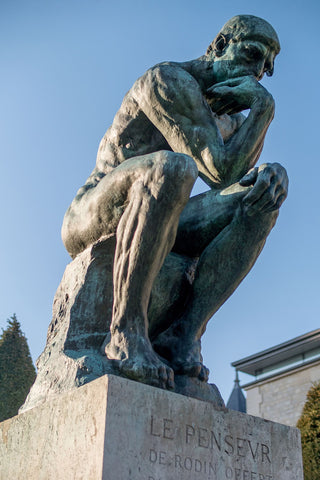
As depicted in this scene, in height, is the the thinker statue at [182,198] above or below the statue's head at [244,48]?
below

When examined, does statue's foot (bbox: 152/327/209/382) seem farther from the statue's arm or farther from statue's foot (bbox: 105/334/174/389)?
the statue's arm

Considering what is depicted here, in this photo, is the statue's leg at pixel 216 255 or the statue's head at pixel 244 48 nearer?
the statue's leg at pixel 216 255

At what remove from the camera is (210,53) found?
171 inches

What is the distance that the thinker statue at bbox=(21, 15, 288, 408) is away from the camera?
3289 mm

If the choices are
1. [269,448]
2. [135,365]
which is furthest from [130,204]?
[269,448]

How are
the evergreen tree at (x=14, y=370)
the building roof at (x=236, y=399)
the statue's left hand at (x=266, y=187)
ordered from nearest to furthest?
the statue's left hand at (x=266, y=187) → the evergreen tree at (x=14, y=370) → the building roof at (x=236, y=399)

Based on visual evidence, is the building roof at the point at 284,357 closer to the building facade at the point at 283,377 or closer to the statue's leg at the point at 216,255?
the building facade at the point at 283,377

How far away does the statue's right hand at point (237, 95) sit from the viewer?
3922 millimetres

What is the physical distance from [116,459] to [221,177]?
6.17 ft

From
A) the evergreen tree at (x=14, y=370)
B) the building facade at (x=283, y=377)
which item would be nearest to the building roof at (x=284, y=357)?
the building facade at (x=283, y=377)

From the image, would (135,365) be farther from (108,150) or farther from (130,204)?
(108,150)

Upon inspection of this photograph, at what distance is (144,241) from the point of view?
130 inches

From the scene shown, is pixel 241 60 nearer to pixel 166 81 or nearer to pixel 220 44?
pixel 220 44

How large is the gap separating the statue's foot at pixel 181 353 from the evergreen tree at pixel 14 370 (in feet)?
45.6
